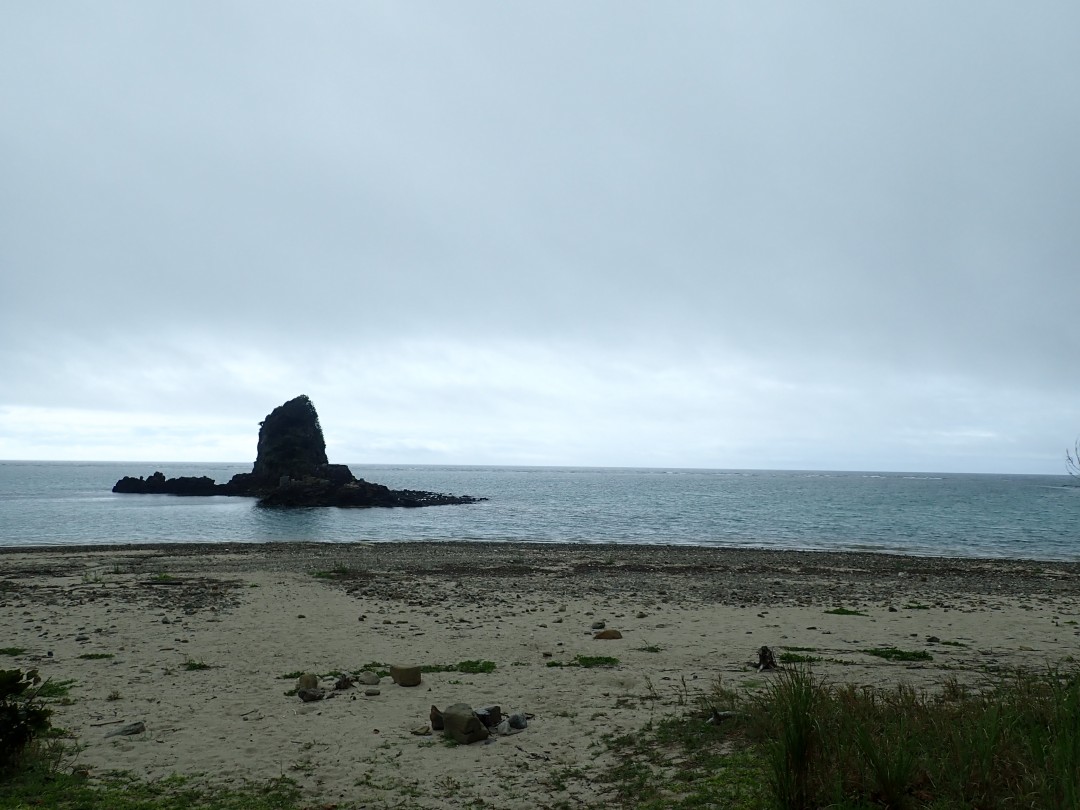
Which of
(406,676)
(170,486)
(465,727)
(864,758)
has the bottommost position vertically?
(170,486)

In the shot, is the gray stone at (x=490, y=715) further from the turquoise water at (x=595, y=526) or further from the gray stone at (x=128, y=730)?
the turquoise water at (x=595, y=526)

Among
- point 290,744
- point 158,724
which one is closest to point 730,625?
point 290,744

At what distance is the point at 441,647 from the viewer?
46.5 feet

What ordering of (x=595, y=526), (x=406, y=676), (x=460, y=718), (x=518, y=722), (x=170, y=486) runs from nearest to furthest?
(x=460, y=718)
(x=518, y=722)
(x=406, y=676)
(x=595, y=526)
(x=170, y=486)

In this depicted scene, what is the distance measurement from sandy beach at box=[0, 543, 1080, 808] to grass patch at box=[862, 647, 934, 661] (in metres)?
0.27

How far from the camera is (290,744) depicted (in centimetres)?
856

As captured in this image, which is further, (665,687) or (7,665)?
(7,665)

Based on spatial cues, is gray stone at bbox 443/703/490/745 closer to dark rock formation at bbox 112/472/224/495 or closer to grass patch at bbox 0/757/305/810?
grass patch at bbox 0/757/305/810

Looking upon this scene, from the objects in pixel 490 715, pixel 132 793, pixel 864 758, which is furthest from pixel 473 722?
pixel 864 758

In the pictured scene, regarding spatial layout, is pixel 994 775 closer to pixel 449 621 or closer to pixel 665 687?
pixel 665 687

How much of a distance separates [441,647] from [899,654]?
9.12 m

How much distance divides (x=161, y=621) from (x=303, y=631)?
3.63 meters

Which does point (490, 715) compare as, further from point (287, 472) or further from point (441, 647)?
point (287, 472)

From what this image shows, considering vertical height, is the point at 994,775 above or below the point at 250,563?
above
